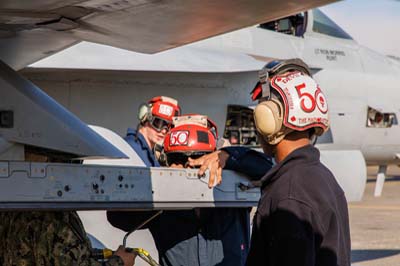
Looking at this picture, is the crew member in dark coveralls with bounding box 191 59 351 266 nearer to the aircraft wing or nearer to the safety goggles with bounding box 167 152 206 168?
the aircraft wing

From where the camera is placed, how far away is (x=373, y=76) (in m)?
11.5

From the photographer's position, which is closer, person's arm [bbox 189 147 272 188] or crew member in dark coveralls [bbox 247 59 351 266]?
crew member in dark coveralls [bbox 247 59 351 266]

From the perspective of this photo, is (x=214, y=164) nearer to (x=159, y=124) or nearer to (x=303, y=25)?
(x=159, y=124)

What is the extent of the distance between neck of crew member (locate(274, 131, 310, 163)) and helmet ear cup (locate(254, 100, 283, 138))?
0.06 m

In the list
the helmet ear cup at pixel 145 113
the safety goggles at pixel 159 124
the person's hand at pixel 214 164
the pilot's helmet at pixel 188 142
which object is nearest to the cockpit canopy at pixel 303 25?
the helmet ear cup at pixel 145 113

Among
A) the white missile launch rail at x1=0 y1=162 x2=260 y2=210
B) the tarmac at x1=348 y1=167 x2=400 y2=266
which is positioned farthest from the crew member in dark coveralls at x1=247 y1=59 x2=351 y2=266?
the tarmac at x1=348 y1=167 x2=400 y2=266

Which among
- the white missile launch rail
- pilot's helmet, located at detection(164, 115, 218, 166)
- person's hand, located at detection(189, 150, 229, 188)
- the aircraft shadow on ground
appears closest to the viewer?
the white missile launch rail

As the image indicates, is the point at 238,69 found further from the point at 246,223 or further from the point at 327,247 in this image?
the point at 327,247

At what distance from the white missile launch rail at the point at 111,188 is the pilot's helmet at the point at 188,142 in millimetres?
344

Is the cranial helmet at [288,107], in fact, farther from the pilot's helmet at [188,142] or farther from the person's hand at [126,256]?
the pilot's helmet at [188,142]

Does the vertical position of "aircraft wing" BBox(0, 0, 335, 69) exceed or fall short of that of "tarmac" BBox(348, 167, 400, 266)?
it exceeds it

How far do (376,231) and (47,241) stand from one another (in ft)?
35.3

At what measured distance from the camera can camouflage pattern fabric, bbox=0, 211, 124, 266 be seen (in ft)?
11.5

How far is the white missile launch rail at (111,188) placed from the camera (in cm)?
329
